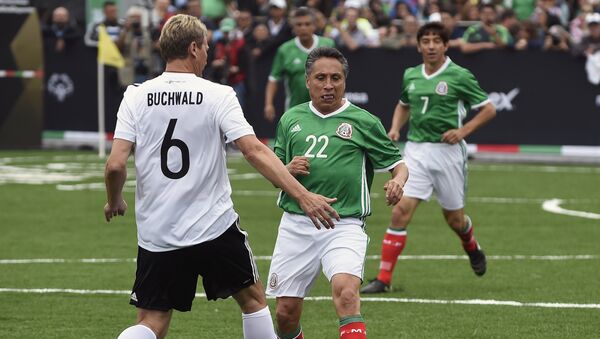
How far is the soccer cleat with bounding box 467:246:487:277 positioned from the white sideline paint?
5.76 meters

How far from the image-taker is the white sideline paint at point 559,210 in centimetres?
1938

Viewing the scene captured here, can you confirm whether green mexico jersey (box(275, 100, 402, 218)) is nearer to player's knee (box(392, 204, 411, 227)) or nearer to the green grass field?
the green grass field

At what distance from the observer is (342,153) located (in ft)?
30.7

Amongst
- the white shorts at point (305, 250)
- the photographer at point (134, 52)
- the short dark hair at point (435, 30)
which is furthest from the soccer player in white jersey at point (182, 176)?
the photographer at point (134, 52)

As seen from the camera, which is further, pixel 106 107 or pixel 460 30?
pixel 106 107

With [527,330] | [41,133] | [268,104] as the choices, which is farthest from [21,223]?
[41,133]

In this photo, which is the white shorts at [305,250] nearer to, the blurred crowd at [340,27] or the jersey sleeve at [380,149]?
the jersey sleeve at [380,149]

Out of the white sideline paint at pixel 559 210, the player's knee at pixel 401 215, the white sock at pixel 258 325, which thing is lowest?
the white sideline paint at pixel 559 210

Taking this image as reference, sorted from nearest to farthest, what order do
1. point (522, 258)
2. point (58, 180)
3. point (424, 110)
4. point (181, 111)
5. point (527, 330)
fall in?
point (181, 111)
point (527, 330)
point (424, 110)
point (522, 258)
point (58, 180)

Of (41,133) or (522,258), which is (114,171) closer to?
(522,258)

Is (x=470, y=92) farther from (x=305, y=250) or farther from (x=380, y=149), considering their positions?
(x=305, y=250)

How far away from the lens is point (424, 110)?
13805mm

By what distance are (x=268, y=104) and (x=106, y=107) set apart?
42.1ft

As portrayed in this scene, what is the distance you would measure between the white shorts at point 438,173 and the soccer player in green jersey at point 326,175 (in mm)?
4291
